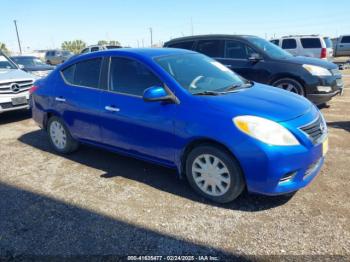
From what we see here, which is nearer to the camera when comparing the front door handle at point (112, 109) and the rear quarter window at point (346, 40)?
the front door handle at point (112, 109)

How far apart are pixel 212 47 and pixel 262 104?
204 inches

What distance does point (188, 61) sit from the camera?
4395 mm

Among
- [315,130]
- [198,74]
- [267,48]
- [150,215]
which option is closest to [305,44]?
[267,48]

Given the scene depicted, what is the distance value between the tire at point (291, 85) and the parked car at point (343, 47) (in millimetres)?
22589

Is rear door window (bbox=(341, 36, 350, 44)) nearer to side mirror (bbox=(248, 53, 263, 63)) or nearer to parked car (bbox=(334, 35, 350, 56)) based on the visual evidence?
parked car (bbox=(334, 35, 350, 56))

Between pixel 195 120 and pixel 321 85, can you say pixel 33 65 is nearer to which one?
pixel 321 85

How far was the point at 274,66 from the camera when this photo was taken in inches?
295

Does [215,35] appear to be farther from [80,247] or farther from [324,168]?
[80,247]

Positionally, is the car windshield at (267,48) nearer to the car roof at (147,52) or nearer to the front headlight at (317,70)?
the front headlight at (317,70)

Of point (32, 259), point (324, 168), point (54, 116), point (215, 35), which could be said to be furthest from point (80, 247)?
point (215, 35)

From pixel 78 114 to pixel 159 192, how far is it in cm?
169

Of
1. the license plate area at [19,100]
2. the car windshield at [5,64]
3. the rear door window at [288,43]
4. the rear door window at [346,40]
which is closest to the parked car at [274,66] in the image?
the license plate area at [19,100]

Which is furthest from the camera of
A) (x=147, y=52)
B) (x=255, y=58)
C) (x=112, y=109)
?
(x=255, y=58)

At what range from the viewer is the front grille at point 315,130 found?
336 cm
